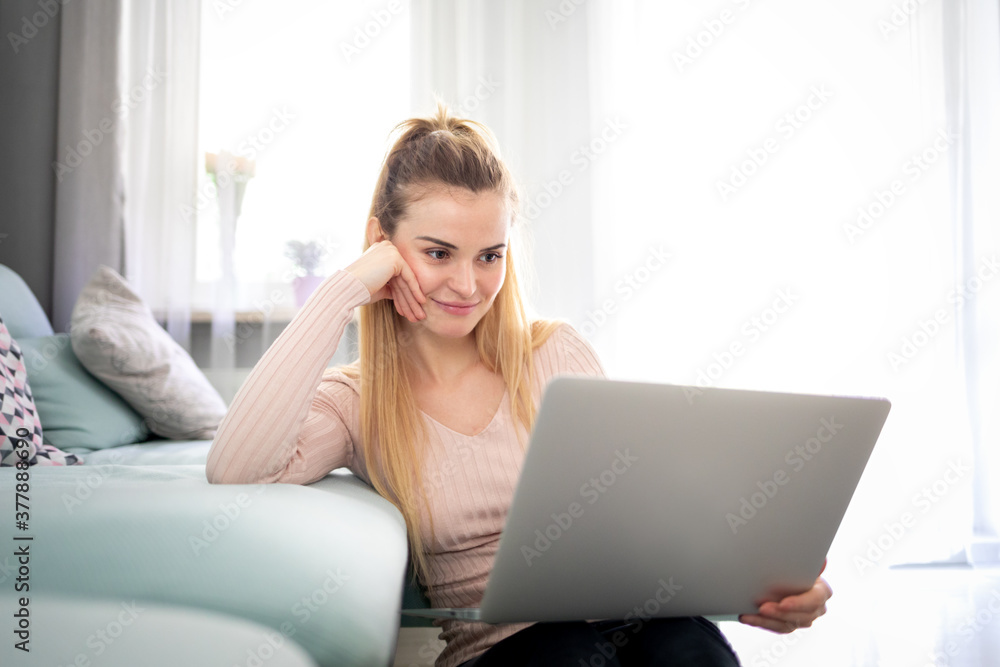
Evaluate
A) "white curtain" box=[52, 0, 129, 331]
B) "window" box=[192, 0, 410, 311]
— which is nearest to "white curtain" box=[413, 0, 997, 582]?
"window" box=[192, 0, 410, 311]

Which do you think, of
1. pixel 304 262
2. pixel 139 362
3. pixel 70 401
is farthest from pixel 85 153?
pixel 70 401

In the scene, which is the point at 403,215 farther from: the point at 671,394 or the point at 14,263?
the point at 14,263

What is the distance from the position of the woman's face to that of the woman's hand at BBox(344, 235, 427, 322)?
2 cm

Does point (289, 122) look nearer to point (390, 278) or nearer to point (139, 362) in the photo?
point (139, 362)

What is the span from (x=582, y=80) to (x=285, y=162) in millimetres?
1184

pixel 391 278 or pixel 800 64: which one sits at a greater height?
pixel 800 64

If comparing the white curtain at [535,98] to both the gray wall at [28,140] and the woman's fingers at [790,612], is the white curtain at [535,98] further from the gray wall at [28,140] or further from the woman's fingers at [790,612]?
the woman's fingers at [790,612]

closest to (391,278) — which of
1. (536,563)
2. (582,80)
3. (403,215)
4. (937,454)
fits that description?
(403,215)

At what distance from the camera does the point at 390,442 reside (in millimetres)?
1053

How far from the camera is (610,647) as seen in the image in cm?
82

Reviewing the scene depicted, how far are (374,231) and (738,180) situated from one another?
211cm

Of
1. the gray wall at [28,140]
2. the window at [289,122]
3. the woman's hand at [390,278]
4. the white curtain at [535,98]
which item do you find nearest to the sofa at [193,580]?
the woman's hand at [390,278]

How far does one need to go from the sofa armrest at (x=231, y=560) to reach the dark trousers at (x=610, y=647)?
156mm

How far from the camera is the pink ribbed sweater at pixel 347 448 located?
3.01 ft
